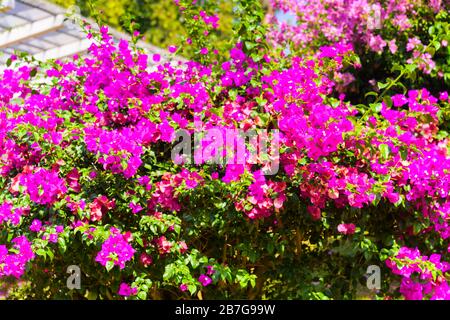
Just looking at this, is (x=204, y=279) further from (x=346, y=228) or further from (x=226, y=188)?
(x=346, y=228)

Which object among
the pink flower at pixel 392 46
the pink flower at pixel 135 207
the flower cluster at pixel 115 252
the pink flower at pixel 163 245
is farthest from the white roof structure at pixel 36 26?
the flower cluster at pixel 115 252

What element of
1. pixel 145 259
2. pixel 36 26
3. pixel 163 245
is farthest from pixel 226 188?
pixel 36 26

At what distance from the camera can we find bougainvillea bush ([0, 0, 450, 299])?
3562mm

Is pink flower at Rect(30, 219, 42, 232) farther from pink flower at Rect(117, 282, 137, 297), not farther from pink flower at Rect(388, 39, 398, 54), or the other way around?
pink flower at Rect(388, 39, 398, 54)

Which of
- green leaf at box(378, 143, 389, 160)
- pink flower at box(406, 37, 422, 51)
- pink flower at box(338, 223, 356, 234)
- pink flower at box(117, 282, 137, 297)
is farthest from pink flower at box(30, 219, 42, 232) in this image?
pink flower at box(406, 37, 422, 51)

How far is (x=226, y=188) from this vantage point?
11.6 feet

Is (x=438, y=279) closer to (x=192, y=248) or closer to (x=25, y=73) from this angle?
(x=192, y=248)

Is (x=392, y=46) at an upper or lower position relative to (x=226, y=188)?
Answer: upper

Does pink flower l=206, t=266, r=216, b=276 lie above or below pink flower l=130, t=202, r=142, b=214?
below

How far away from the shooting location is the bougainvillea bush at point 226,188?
356cm

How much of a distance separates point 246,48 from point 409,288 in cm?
160

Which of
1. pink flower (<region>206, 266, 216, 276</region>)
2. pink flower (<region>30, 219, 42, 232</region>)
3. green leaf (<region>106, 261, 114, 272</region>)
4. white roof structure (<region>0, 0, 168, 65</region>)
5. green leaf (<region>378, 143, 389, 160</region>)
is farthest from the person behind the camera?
white roof structure (<region>0, 0, 168, 65</region>)

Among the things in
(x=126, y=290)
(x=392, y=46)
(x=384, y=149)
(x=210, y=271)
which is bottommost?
(x=126, y=290)
